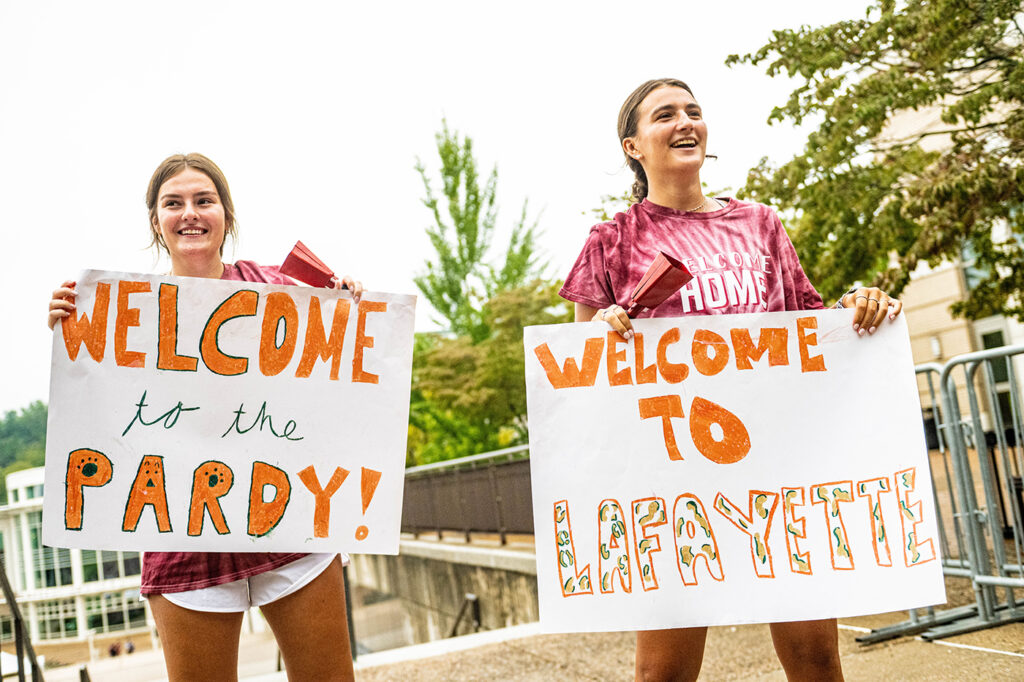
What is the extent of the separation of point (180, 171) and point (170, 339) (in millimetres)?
460

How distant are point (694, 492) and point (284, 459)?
3.49 ft

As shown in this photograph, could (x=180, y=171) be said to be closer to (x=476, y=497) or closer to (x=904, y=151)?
(x=904, y=151)

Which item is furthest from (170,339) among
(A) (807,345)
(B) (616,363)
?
(A) (807,345)

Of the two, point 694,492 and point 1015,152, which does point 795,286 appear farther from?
point 1015,152

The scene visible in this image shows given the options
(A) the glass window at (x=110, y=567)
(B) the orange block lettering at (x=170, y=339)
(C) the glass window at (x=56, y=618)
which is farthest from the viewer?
(C) the glass window at (x=56, y=618)

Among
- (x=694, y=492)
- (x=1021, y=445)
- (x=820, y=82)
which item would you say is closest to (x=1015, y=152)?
(x=820, y=82)

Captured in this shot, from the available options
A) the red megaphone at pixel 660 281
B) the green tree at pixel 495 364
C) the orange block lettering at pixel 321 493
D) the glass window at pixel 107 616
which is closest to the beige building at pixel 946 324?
the green tree at pixel 495 364

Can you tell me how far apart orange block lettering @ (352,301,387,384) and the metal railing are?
743 centimetres

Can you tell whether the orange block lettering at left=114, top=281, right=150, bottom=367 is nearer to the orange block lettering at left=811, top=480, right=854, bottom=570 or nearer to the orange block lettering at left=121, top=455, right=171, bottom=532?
the orange block lettering at left=121, top=455, right=171, bottom=532

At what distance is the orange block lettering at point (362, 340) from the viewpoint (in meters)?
2.40

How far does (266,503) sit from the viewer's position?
2227mm

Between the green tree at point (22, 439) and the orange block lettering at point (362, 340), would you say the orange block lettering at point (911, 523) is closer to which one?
the orange block lettering at point (362, 340)

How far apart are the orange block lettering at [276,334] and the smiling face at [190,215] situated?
0.71ft

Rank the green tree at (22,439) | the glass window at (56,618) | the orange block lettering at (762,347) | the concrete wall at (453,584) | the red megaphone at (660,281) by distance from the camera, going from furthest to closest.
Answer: the concrete wall at (453,584)
the glass window at (56,618)
the green tree at (22,439)
the orange block lettering at (762,347)
the red megaphone at (660,281)
